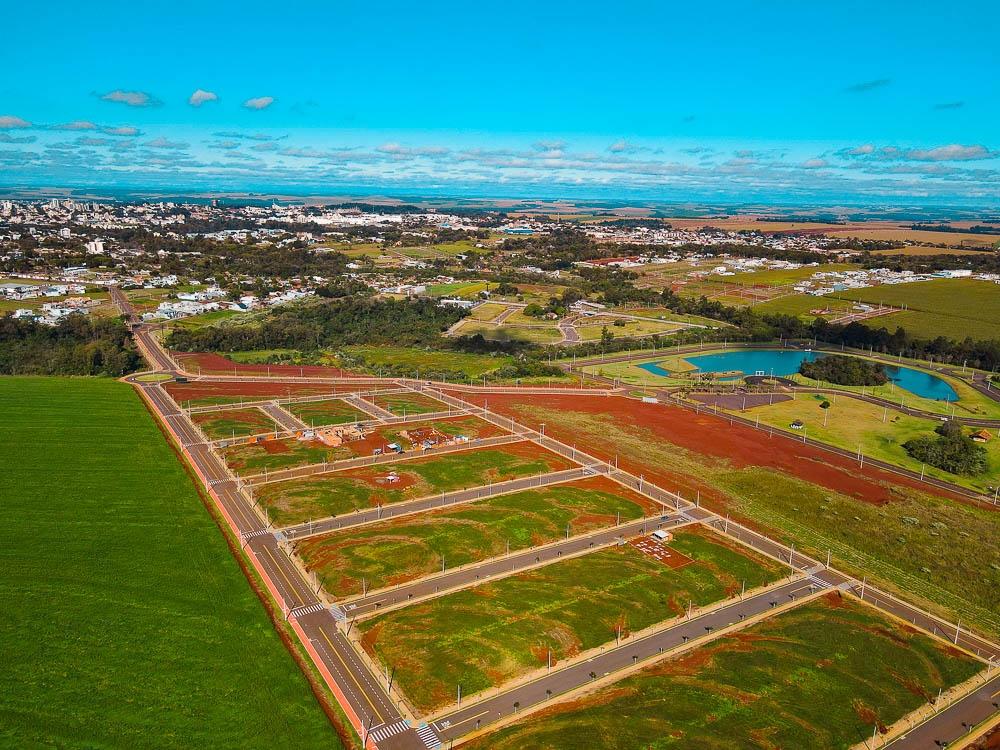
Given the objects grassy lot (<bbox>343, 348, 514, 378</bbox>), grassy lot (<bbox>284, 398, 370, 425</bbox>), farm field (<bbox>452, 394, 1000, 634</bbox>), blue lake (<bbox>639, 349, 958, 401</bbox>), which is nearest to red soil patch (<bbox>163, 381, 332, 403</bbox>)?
grassy lot (<bbox>284, 398, 370, 425</bbox>)

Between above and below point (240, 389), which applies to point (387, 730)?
above

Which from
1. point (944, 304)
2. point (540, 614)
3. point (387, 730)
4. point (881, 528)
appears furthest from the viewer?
point (944, 304)

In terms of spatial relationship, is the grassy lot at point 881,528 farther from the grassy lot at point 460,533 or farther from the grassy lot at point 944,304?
the grassy lot at point 944,304

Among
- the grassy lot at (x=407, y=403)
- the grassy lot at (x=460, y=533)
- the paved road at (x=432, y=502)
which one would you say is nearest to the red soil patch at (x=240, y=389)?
the grassy lot at (x=407, y=403)

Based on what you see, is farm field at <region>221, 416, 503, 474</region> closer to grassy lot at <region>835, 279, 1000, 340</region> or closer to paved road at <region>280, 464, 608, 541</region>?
paved road at <region>280, 464, 608, 541</region>

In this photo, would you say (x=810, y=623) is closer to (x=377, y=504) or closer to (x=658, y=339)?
(x=377, y=504)

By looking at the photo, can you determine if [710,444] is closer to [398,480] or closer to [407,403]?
[398,480]

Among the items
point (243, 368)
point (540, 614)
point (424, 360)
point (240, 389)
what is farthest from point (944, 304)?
point (540, 614)
